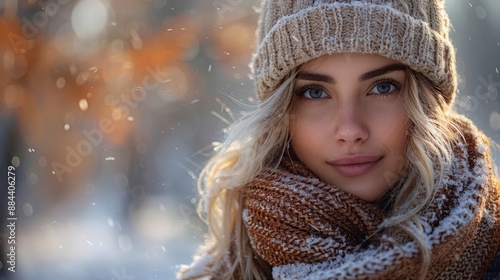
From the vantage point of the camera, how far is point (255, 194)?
243 cm

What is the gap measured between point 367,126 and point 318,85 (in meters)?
0.26

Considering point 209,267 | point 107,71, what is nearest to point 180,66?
point 107,71

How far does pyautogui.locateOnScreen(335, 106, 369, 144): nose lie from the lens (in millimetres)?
2162

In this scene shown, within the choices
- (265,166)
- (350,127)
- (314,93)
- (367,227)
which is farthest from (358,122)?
(265,166)

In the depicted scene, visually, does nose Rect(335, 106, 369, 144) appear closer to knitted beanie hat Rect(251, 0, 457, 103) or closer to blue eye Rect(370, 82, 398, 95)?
blue eye Rect(370, 82, 398, 95)

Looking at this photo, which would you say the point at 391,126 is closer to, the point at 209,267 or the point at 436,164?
the point at 436,164

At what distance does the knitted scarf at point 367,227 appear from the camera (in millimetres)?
1920

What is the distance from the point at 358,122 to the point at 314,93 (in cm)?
26

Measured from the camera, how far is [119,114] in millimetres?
10992

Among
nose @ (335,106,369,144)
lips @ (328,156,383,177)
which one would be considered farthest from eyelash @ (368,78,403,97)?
lips @ (328,156,383,177)

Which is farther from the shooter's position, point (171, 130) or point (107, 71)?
point (171, 130)

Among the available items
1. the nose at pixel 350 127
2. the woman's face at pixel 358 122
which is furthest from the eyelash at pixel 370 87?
the nose at pixel 350 127

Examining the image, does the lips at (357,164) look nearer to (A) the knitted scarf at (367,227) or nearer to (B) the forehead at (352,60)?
(A) the knitted scarf at (367,227)

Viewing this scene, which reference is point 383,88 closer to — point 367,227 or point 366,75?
point 366,75
